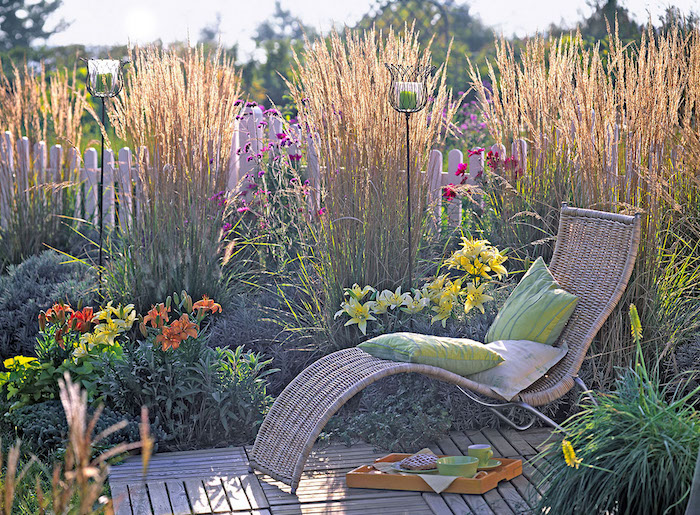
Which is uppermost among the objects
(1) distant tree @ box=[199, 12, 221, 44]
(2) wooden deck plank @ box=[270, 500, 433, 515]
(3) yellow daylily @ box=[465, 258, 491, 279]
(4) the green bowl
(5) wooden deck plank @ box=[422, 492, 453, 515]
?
(1) distant tree @ box=[199, 12, 221, 44]

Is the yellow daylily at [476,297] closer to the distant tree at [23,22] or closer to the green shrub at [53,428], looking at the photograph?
the green shrub at [53,428]

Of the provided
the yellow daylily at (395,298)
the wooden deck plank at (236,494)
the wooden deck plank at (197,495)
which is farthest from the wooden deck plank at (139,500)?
the yellow daylily at (395,298)

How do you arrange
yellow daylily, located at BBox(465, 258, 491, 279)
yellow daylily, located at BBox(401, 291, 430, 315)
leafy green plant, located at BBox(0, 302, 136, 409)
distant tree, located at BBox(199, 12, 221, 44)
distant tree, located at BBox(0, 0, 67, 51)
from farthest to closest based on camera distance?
1. distant tree, located at BBox(199, 12, 221, 44)
2. distant tree, located at BBox(0, 0, 67, 51)
3. yellow daylily, located at BBox(465, 258, 491, 279)
4. yellow daylily, located at BBox(401, 291, 430, 315)
5. leafy green plant, located at BBox(0, 302, 136, 409)

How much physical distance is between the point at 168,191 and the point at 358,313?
134 centimetres

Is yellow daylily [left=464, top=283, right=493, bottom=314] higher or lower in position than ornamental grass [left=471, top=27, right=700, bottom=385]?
lower

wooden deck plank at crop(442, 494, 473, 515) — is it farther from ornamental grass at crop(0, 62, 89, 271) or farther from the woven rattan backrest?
ornamental grass at crop(0, 62, 89, 271)

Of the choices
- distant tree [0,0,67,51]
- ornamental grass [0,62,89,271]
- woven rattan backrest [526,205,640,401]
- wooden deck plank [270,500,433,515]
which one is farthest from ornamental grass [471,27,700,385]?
distant tree [0,0,67,51]

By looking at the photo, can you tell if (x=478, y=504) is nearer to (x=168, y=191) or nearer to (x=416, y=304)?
(x=416, y=304)

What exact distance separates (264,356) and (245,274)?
0.88m

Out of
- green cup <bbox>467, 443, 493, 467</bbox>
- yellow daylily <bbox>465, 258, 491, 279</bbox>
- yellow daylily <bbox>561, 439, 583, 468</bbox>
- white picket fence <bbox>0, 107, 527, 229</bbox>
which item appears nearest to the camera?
yellow daylily <bbox>561, 439, 583, 468</bbox>

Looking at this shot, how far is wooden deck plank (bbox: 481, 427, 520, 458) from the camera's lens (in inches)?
124

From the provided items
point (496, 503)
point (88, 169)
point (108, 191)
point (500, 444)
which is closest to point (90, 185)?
point (108, 191)

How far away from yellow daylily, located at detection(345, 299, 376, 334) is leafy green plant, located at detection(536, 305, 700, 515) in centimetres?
163

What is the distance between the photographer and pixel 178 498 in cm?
270
